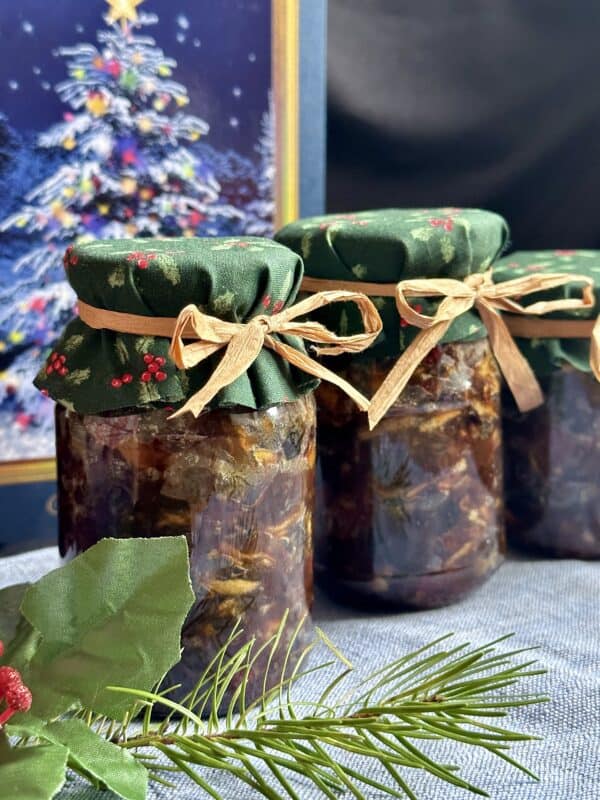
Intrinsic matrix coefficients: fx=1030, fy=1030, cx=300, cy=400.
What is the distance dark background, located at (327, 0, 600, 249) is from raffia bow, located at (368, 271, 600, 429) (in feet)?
1.44

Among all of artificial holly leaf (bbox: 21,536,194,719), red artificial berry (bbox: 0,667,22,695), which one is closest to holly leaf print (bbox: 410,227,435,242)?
artificial holly leaf (bbox: 21,536,194,719)

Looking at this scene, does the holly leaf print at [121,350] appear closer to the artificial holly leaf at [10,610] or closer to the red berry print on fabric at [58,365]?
the red berry print on fabric at [58,365]

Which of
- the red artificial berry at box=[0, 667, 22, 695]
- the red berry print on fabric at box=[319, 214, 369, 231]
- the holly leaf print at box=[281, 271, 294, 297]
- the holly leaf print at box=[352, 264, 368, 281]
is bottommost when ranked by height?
the red artificial berry at box=[0, 667, 22, 695]

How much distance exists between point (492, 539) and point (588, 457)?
0.39 ft

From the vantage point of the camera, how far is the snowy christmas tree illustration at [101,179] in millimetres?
887

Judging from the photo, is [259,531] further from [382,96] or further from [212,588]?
[382,96]

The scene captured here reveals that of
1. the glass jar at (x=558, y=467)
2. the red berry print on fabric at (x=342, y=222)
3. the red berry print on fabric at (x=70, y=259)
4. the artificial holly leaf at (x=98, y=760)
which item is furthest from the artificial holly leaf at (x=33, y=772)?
the glass jar at (x=558, y=467)

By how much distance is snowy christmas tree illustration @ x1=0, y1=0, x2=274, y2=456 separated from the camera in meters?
0.89

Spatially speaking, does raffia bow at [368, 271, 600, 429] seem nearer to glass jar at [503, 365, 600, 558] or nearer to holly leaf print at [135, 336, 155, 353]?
glass jar at [503, 365, 600, 558]

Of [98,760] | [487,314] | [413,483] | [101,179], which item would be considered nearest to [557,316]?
[487,314]

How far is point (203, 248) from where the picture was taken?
644 millimetres

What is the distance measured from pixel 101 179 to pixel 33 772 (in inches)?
22.8

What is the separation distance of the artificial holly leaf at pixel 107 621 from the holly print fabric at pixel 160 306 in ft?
0.40

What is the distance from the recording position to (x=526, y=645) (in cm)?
77
